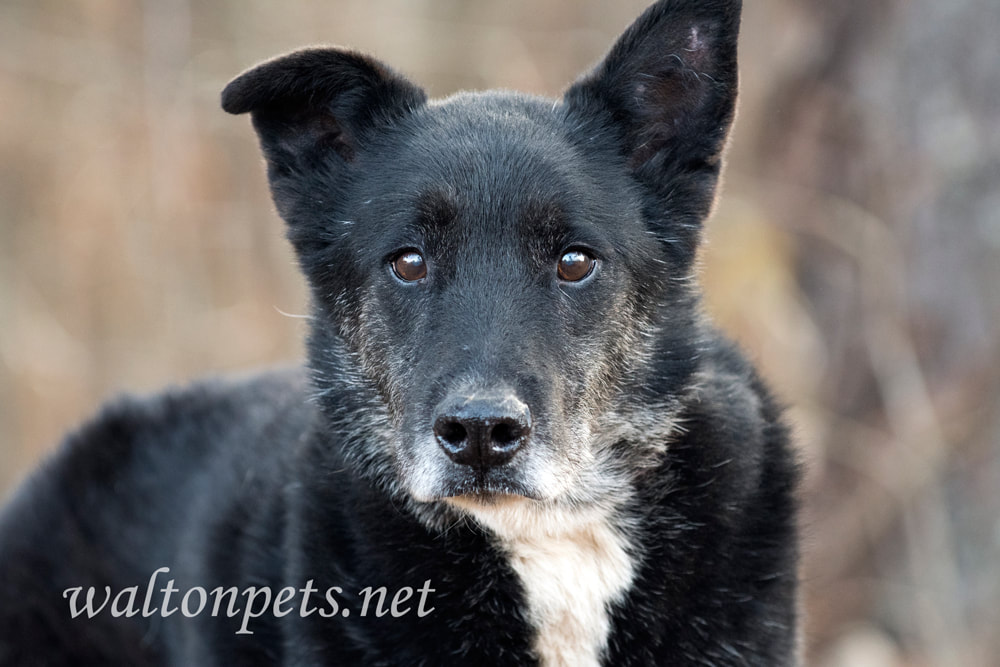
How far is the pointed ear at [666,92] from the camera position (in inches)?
142

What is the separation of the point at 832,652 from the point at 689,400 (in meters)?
4.10

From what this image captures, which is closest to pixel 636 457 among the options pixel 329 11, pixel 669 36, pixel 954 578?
pixel 669 36

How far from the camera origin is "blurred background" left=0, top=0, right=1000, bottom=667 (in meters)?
6.64

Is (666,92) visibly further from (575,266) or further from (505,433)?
(505,433)

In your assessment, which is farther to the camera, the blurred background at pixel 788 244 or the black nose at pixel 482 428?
the blurred background at pixel 788 244

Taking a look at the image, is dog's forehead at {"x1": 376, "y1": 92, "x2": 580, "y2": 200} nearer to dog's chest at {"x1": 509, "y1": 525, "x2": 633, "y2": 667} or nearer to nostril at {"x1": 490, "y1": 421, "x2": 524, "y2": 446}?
nostril at {"x1": 490, "y1": 421, "x2": 524, "y2": 446}

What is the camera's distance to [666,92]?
3734 millimetres

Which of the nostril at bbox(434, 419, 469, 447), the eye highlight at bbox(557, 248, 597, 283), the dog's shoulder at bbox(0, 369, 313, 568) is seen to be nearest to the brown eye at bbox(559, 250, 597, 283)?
the eye highlight at bbox(557, 248, 597, 283)

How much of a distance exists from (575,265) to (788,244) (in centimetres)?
418

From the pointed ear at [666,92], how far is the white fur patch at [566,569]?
1100 millimetres

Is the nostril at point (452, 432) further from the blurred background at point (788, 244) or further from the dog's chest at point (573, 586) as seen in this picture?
Answer: the blurred background at point (788, 244)

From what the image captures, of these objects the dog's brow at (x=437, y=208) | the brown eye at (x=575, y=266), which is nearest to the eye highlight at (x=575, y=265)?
the brown eye at (x=575, y=266)

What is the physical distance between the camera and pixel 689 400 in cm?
369

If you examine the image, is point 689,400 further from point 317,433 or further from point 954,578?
point 954,578
